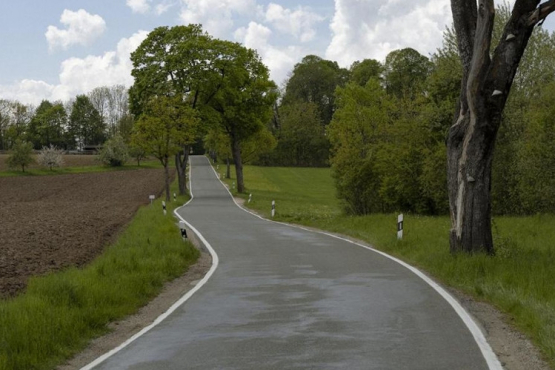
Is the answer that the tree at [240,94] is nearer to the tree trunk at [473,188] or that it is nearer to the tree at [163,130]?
the tree at [163,130]

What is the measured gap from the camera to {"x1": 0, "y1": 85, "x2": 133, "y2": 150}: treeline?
132500 millimetres

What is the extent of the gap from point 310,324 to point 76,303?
3.76m

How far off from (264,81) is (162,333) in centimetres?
5247

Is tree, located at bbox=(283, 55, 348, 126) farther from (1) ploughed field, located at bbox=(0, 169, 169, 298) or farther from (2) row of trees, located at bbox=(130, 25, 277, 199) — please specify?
(2) row of trees, located at bbox=(130, 25, 277, 199)

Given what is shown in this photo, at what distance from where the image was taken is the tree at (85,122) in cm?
13550

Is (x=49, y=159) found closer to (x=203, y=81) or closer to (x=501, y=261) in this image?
(x=203, y=81)

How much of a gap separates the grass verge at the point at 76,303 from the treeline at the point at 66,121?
117825 millimetres

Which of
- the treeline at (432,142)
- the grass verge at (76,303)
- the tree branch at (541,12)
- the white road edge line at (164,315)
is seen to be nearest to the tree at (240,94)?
the treeline at (432,142)

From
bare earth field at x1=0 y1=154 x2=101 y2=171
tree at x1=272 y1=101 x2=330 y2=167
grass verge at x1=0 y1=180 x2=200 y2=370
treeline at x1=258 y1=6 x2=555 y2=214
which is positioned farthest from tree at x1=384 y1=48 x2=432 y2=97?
grass verge at x1=0 y1=180 x2=200 y2=370

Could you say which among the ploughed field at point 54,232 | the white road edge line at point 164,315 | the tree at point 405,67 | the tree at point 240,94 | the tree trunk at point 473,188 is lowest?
the ploughed field at point 54,232

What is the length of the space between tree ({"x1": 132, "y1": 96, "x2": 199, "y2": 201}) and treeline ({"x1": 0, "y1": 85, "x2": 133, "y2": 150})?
84.2 m

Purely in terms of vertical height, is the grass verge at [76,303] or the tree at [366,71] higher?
the tree at [366,71]

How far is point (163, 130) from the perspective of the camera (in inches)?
1842

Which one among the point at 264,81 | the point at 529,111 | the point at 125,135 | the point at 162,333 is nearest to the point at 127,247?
the point at 162,333
